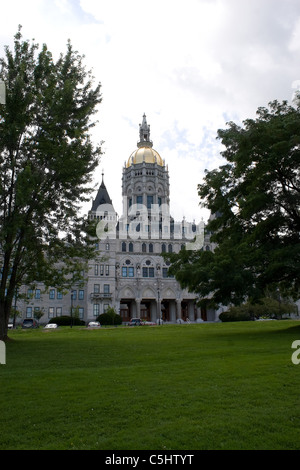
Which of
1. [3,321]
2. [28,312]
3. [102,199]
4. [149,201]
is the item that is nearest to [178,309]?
[102,199]

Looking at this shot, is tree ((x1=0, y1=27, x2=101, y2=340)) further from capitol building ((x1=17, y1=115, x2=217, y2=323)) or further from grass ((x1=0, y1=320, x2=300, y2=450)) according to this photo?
capitol building ((x1=17, y1=115, x2=217, y2=323))

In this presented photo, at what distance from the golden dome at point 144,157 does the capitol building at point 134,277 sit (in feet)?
53.9

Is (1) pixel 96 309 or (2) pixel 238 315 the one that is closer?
(2) pixel 238 315

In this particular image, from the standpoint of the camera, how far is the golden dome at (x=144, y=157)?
96.8 meters

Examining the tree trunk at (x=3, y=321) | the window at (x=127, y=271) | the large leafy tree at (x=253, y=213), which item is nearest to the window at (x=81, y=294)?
the window at (x=127, y=271)

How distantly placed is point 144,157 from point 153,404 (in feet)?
303

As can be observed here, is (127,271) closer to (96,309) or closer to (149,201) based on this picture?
(96,309)

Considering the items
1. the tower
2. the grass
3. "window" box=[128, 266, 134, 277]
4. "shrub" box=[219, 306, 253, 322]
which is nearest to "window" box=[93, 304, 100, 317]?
"window" box=[128, 266, 134, 277]

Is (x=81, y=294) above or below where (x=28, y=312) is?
above

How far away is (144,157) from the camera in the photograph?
97000mm

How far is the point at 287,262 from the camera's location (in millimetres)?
20234

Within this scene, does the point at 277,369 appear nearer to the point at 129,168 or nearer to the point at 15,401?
the point at 15,401

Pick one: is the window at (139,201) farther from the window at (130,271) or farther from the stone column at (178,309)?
the stone column at (178,309)
